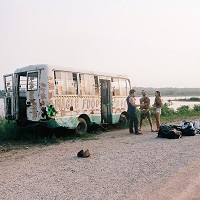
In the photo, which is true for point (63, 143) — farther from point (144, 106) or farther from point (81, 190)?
point (81, 190)

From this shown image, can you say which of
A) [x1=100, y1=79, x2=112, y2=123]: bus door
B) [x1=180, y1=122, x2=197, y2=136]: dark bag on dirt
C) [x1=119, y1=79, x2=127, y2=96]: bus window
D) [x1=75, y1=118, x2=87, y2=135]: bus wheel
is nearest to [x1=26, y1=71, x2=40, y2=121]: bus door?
[x1=75, y1=118, x2=87, y2=135]: bus wheel

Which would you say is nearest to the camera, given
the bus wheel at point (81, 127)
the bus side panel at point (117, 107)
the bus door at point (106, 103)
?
the bus wheel at point (81, 127)

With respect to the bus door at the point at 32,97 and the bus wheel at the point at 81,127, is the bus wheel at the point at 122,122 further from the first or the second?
the bus door at the point at 32,97

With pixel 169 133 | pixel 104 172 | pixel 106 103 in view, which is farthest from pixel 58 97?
pixel 104 172

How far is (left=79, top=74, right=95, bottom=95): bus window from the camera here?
11.3 m

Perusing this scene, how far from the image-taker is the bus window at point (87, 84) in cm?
1128

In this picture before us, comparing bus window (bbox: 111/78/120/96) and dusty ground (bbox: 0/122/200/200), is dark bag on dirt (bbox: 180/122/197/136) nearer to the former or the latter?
dusty ground (bbox: 0/122/200/200)

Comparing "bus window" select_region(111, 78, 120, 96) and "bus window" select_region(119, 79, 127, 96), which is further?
"bus window" select_region(119, 79, 127, 96)

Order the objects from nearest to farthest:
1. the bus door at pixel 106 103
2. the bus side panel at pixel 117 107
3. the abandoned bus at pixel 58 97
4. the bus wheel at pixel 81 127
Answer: the abandoned bus at pixel 58 97 → the bus wheel at pixel 81 127 → the bus door at pixel 106 103 → the bus side panel at pixel 117 107

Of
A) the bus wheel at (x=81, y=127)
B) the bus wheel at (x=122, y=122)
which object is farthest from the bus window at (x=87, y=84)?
the bus wheel at (x=122, y=122)

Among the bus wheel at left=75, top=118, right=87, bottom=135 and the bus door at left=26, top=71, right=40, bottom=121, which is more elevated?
the bus door at left=26, top=71, right=40, bottom=121

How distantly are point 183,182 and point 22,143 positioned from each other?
247 inches

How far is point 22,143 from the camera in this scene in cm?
1005

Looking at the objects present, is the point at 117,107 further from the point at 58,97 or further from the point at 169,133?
the point at 58,97
